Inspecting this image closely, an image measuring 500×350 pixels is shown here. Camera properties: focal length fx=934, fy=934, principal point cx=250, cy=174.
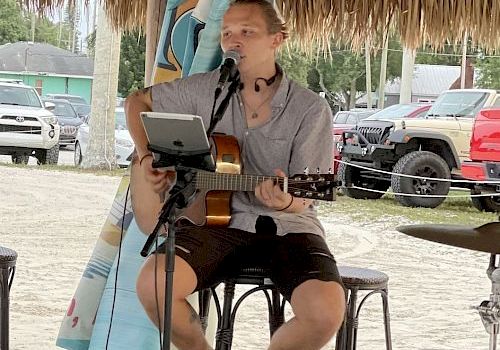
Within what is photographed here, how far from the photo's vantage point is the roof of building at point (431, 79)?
38.4m

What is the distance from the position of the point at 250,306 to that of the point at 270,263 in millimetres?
3054

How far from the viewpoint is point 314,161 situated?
304 centimetres

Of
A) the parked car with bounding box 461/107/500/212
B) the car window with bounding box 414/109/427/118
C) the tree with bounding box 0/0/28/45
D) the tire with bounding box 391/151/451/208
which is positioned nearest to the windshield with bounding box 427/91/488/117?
the car window with bounding box 414/109/427/118

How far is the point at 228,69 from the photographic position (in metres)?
2.84

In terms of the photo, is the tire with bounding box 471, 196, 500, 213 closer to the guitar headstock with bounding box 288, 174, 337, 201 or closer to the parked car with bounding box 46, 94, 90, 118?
the guitar headstock with bounding box 288, 174, 337, 201

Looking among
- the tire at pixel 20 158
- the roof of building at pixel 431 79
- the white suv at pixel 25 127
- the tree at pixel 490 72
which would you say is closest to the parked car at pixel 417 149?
the white suv at pixel 25 127

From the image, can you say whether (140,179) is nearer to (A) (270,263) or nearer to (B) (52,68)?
(A) (270,263)

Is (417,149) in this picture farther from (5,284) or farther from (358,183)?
(5,284)

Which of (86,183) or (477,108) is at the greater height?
(477,108)

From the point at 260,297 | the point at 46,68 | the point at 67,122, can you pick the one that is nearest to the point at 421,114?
the point at 260,297

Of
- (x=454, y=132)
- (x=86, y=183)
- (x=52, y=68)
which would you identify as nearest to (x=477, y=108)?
(x=454, y=132)

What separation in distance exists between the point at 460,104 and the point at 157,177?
9.72 metres

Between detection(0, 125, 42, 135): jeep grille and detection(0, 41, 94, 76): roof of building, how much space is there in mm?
20220

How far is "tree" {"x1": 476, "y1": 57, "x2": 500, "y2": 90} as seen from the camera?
1065 inches
